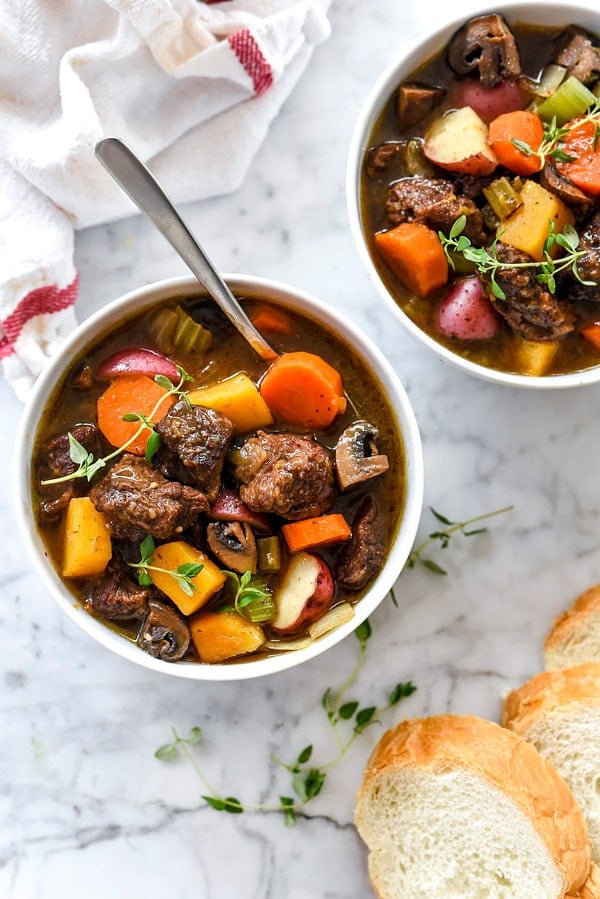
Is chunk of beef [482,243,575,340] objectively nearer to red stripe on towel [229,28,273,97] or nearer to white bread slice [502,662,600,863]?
red stripe on towel [229,28,273,97]

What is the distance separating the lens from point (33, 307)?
3.02 m

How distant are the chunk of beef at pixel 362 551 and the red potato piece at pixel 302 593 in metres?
0.05

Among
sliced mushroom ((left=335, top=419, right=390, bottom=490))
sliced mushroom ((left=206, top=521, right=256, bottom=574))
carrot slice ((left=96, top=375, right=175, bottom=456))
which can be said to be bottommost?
sliced mushroom ((left=335, top=419, right=390, bottom=490))

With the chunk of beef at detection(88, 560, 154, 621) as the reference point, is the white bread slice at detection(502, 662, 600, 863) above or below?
below

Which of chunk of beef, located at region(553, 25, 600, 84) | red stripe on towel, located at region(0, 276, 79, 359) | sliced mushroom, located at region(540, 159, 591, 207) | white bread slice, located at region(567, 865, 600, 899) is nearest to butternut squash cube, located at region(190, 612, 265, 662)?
red stripe on towel, located at region(0, 276, 79, 359)

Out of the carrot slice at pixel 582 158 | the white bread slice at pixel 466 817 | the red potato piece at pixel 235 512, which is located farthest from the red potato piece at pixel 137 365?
the white bread slice at pixel 466 817

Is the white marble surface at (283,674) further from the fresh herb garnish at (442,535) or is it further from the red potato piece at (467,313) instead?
the red potato piece at (467,313)

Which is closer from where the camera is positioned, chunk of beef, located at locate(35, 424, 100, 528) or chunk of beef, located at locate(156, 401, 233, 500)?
chunk of beef, located at locate(156, 401, 233, 500)

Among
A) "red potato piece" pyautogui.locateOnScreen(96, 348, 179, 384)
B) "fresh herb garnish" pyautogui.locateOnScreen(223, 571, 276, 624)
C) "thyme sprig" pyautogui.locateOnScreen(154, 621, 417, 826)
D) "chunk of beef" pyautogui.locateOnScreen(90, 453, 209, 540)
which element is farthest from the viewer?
"thyme sprig" pyautogui.locateOnScreen(154, 621, 417, 826)

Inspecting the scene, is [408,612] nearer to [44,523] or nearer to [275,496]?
[275,496]

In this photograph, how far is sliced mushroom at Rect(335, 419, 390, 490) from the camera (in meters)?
2.70

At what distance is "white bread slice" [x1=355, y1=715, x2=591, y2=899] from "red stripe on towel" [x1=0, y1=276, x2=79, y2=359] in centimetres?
183

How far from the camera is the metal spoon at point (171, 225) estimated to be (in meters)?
2.51

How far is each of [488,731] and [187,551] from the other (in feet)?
3.96
